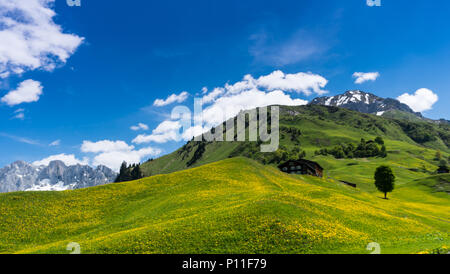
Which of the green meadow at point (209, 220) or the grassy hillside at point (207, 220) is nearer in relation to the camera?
the green meadow at point (209, 220)

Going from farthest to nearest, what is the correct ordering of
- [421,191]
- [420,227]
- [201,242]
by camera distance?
[421,191], [420,227], [201,242]

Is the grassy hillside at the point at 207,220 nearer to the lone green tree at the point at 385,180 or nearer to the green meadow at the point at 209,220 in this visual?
the green meadow at the point at 209,220

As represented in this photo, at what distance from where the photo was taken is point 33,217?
4919cm

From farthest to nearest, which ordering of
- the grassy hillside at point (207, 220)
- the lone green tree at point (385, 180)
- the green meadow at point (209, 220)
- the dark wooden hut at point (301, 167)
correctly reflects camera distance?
the dark wooden hut at point (301, 167), the lone green tree at point (385, 180), the grassy hillside at point (207, 220), the green meadow at point (209, 220)

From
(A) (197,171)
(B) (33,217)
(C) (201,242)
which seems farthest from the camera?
(A) (197,171)

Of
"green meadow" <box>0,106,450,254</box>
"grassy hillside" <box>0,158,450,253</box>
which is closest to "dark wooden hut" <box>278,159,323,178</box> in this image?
"green meadow" <box>0,106,450,254</box>

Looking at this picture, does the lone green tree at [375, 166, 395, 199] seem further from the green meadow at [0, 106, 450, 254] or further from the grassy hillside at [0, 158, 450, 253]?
the green meadow at [0, 106, 450, 254]

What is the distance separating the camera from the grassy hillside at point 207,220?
27.0m

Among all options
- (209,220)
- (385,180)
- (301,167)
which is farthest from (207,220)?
(301,167)

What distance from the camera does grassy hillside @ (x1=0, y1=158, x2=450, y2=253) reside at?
2700cm

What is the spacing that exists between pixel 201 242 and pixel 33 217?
4017 centimetres

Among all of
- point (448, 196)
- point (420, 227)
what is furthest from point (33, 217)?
point (448, 196)

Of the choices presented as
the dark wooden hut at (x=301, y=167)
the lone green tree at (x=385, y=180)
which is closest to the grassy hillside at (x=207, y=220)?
the lone green tree at (x=385, y=180)

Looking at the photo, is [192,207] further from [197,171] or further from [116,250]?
[197,171]
